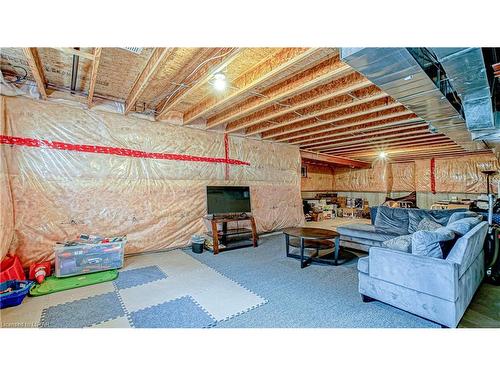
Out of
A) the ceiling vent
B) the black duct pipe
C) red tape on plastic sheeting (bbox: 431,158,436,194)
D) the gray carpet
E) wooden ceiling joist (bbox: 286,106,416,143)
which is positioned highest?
the black duct pipe

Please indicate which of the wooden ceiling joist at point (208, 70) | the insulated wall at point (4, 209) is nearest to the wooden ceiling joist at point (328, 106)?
the wooden ceiling joist at point (208, 70)

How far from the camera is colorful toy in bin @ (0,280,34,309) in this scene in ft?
7.37

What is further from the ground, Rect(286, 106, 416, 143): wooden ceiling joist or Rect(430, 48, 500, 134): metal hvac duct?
Rect(286, 106, 416, 143): wooden ceiling joist

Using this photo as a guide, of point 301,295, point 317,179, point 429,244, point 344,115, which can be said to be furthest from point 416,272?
point 317,179

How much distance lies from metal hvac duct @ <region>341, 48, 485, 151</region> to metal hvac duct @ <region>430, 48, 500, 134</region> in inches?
6.0

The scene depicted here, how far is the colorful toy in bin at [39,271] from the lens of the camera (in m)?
2.83

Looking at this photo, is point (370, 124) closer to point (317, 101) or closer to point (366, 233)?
point (317, 101)

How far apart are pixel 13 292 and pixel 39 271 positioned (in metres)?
0.67

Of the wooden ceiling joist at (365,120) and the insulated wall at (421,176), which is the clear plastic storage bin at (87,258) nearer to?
the wooden ceiling joist at (365,120)

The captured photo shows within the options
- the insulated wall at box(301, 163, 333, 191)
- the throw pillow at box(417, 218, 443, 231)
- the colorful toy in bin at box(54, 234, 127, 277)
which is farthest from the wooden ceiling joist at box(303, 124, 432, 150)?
the colorful toy in bin at box(54, 234, 127, 277)

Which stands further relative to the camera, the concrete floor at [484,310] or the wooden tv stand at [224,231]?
the wooden tv stand at [224,231]

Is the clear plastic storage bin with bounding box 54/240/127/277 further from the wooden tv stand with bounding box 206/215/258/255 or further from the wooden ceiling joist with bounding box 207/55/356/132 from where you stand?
the wooden ceiling joist with bounding box 207/55/356/132

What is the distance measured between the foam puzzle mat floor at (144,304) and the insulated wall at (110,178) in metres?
1.13
